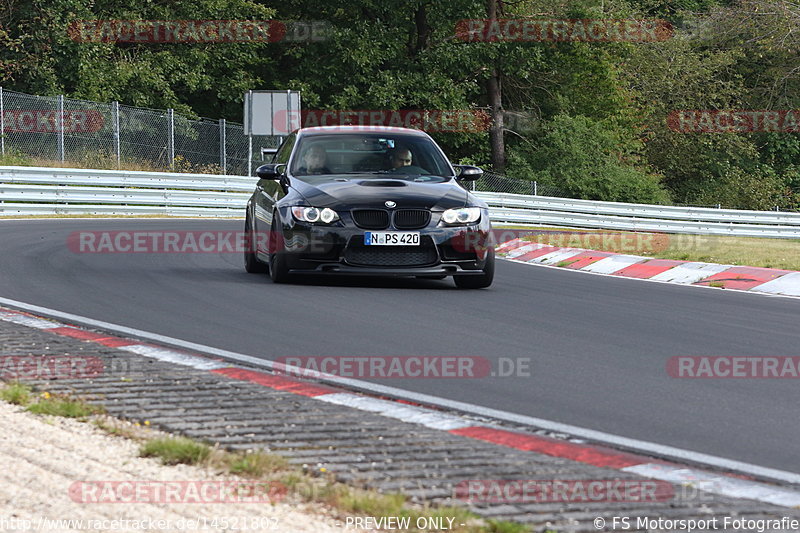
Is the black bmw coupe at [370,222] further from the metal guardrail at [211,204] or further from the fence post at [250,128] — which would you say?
the fence post at [250,128]

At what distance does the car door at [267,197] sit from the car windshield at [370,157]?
0.27 metres

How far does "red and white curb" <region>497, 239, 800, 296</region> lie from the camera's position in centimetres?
1327

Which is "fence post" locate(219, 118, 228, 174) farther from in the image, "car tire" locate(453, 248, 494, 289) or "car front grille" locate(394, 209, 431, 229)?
"car front grille" locate(394, 209, 431, 229)

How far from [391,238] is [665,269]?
15.6 feet

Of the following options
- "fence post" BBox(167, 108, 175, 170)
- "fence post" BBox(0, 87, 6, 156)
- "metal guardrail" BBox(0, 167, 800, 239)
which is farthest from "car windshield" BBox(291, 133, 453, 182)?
"fence post" BBox(167, 108, 175, 170)

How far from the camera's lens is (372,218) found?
37.3 ft

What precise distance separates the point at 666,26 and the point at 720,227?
20.9m

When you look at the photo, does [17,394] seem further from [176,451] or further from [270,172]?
[270,172]

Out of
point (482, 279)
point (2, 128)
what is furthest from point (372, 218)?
point (2, 128)

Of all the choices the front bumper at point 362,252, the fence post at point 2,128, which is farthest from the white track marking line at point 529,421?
the fence post at point 2,128

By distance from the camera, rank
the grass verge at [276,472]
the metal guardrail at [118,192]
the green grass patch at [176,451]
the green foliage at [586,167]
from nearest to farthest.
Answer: the grass verge at [276,472] < the green grass patch at [176,451] < the metal guardrail at [118,192] < the green foliage at [586,167]

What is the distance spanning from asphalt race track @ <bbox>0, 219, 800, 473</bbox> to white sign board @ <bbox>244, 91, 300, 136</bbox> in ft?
55.1

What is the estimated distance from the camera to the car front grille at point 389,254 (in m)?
11.3

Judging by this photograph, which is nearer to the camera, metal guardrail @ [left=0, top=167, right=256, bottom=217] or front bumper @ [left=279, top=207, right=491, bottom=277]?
front bumper @ [left=279, top=207, right=491, bottom=277]
